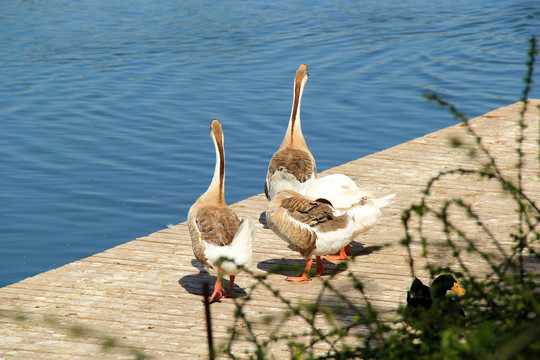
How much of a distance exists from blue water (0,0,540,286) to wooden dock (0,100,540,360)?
3121 millimetres

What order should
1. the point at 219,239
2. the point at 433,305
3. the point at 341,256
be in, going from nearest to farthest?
the point at 433,305 < the point at 219,239 < the point at 341,256

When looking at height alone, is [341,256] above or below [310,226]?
below

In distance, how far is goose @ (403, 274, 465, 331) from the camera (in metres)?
3.13

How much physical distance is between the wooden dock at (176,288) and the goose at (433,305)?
59 cm

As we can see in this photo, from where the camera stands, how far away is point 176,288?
686 cm

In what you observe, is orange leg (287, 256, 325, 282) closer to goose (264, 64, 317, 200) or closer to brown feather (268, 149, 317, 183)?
goose (264, 64, 317, 200)

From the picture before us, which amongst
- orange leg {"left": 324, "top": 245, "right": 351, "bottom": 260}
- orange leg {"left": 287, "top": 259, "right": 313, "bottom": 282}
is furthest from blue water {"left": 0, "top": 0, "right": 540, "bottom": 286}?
orange leg {"left": 287, "top": 259, "right": 313, "bottom": 282}

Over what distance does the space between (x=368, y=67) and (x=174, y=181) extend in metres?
9.95

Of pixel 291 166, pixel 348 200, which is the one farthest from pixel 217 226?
pixel 291 166

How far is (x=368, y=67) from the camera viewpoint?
2119 cm

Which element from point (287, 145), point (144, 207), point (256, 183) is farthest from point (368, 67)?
point (287, 145)

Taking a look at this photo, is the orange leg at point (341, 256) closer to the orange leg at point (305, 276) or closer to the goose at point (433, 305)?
the orange leg at point (305, 276)

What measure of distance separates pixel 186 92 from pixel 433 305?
51.9 feet

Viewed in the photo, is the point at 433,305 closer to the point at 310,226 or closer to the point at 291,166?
the point at 310,226
